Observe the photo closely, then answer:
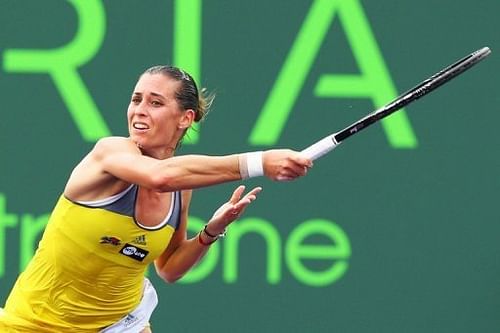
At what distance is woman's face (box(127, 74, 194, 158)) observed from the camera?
5188 mm

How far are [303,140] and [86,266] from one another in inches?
86.8

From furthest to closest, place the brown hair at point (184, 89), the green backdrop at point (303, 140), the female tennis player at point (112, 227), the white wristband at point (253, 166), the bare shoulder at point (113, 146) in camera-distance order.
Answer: the green backdrop at point (303, 140) → the brown hair at point (184, 89) → the female tennis player at point (112, 227) → the bare shoulder at point (113, 146) → the white wristband at point (253, 166)

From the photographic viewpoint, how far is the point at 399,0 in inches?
286

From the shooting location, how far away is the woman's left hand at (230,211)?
5367 millimetres

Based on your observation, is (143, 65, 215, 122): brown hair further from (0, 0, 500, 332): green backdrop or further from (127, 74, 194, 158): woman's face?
(0, 0, 500, 332): green backdrop

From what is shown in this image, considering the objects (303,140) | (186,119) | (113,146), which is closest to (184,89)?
(186,119)

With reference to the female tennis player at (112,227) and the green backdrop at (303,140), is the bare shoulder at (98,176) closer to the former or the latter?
the female tennis player at (112,227)

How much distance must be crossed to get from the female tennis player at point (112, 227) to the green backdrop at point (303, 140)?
159 centimetres

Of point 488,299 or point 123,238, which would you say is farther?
point 488,299

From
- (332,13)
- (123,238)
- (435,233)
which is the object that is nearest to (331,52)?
(332,13)

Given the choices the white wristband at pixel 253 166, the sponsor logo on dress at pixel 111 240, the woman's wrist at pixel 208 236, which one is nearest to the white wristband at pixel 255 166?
the white wristband at pixel 253 166

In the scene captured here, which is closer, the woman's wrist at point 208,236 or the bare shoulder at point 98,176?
the bare shoulder at point 98,176

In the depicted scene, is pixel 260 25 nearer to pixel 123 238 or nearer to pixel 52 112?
pixel 52 112

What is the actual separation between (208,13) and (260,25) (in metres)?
0.29
